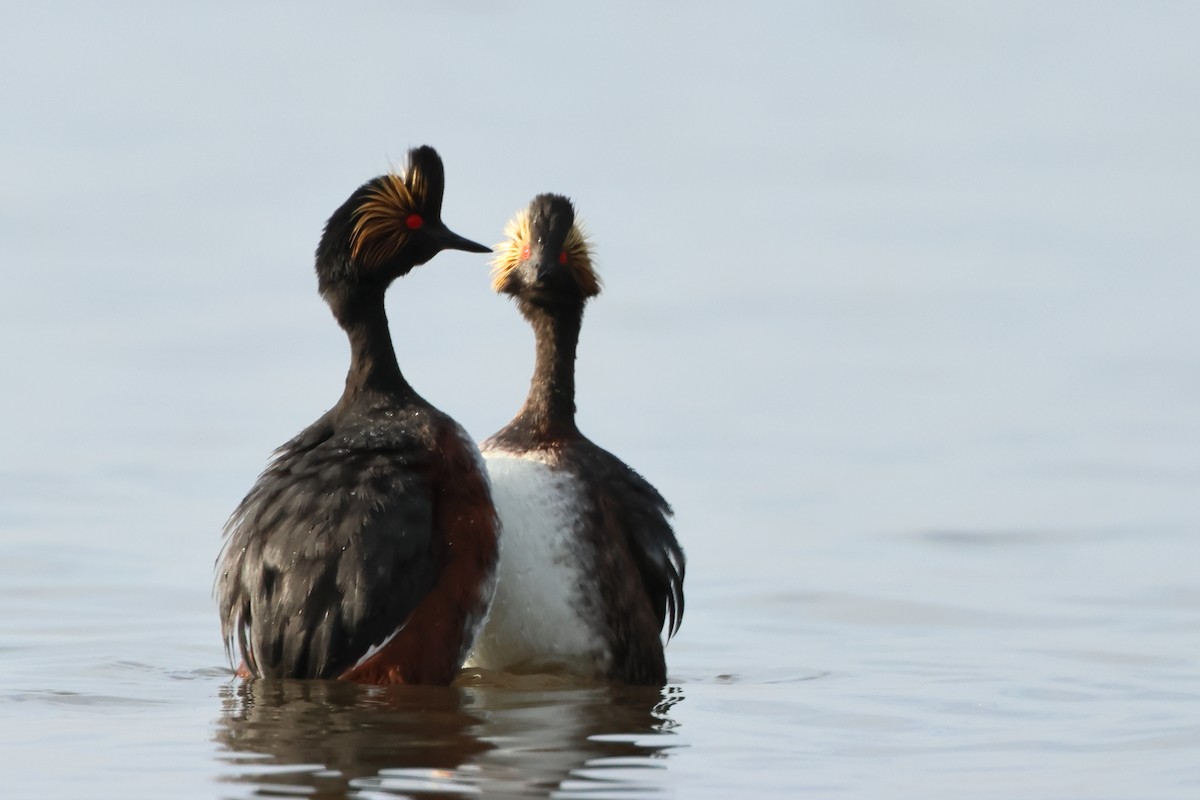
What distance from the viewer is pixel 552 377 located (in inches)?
537

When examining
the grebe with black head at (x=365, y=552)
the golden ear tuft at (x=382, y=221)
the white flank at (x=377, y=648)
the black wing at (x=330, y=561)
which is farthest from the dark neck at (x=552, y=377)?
the white flank at (x=377, y=648)

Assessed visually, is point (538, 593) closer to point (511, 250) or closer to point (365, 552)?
point (365, 552)

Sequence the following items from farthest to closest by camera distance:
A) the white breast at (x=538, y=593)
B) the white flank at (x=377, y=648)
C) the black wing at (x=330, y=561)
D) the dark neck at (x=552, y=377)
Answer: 1. the dark neck at (x=552, y=377)
2. the white breast at (x=538, y=593)
3. the white flank at (x=377, y=648)
4. the black wing at (x=330, y=561)

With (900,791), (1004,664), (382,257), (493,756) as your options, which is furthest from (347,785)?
(1004,664)

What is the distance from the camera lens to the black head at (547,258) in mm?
13641

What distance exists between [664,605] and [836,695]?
1.02m

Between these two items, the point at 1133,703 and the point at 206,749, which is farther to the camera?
the point at 1133,703

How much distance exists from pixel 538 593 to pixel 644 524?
893mm

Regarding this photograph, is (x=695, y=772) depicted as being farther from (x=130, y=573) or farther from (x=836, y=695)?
(x=130, y=573)

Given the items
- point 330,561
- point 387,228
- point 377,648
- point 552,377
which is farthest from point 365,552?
point 552,377

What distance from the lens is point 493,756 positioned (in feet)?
34.5

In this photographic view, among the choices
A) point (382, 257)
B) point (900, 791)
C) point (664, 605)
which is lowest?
point (900, 791)

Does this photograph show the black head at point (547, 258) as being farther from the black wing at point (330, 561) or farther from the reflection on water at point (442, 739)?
the reflection on water at point (442, 739)

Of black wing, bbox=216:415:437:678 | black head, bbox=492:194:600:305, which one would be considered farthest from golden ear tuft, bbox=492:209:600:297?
black wing, bbox=216:415:437:678
